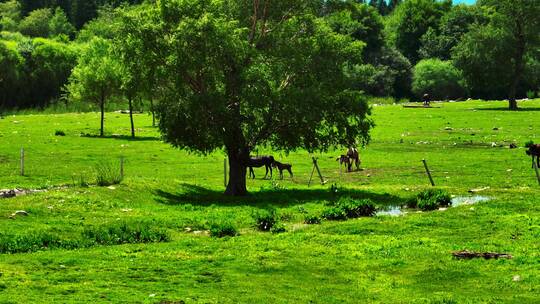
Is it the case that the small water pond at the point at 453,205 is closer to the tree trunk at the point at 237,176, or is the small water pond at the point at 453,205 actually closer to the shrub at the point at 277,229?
the shrub at the point at 277,229

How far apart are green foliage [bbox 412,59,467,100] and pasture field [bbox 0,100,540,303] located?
88.8 m

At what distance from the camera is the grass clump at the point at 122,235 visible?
86.6 feet

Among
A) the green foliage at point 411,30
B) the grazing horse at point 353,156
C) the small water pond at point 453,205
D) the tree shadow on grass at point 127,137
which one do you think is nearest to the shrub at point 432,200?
the small water pond at point 453,205

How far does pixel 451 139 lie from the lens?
68.5 metres

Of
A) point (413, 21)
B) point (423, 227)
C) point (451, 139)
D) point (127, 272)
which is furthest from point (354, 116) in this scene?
point (413, 21)

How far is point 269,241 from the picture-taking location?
Answer: 26734 millimetres

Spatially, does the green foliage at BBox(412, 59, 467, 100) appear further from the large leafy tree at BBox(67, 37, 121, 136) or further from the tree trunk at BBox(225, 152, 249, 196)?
the tree trunk at BBox(225, 152, 249, 196)

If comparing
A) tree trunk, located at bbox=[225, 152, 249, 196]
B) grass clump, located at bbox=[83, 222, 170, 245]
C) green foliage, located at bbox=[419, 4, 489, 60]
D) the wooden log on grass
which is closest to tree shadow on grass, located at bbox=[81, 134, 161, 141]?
tree trunk, located at bbox=[225, 152, 249, 196]

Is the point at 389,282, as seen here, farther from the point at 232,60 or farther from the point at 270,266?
the point at 232,60

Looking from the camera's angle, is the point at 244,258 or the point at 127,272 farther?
the point at 244,258

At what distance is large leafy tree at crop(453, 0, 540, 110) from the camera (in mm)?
99688

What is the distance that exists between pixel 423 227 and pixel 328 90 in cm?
1292

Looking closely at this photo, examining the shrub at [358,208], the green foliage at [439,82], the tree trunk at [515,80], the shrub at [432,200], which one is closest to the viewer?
the shrub at [358,208]

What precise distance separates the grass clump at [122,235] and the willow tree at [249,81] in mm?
11559
